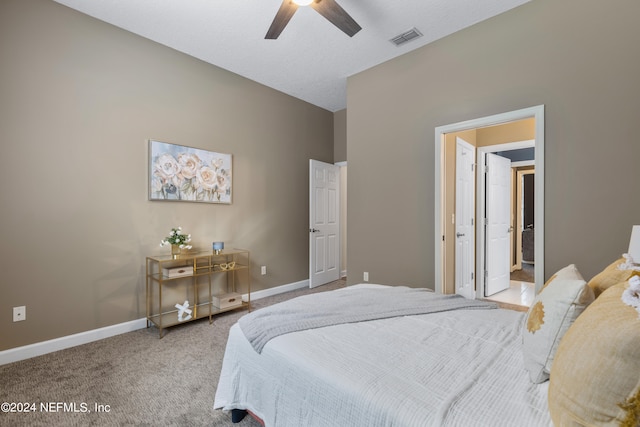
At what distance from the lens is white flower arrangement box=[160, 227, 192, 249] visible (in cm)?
311

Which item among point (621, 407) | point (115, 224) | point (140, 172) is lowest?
point (621, 407)

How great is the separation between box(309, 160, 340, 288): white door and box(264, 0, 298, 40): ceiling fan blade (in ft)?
7.94

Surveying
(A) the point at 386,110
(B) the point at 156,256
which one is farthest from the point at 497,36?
(B) the point at 156,256

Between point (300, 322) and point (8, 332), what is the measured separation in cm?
258

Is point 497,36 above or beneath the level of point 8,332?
above

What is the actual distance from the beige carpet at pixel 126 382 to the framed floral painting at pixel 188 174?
1.50m

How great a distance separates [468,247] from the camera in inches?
158

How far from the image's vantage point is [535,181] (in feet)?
8.43

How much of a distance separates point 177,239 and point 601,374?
3240mm

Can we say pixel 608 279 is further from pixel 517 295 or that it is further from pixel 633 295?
pixel 517 295

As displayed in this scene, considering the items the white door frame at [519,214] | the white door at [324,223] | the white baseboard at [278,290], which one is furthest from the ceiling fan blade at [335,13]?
the white door frame at [519,214]

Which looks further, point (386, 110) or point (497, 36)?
point (386, 110)

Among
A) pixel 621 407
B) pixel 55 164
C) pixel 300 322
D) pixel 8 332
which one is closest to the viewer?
pixel 621 407

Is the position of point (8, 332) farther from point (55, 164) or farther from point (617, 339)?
point (617, 339)
